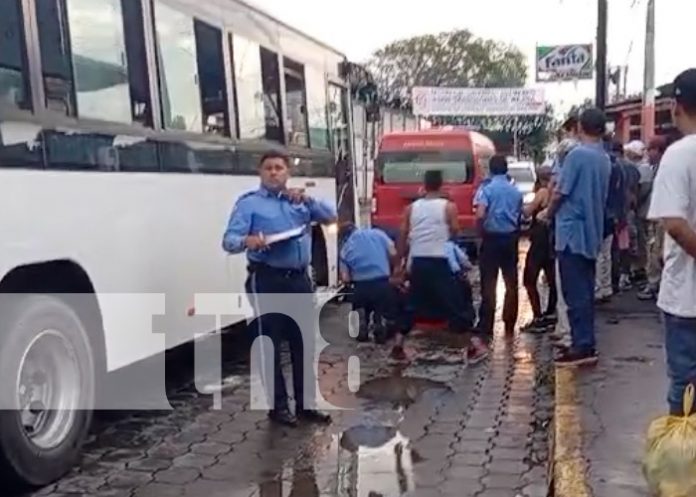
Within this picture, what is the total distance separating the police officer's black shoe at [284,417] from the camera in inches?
284

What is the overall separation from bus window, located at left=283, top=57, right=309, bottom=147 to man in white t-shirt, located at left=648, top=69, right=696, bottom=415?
667 cm

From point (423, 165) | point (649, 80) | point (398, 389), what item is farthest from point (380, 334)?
point (649, 80)

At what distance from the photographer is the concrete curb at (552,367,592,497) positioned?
206 inches

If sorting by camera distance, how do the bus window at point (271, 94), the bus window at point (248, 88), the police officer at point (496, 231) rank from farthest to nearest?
the police officer at point (496, 231)
the bus window at point (271, 94)
the bus window at point (248, 88)

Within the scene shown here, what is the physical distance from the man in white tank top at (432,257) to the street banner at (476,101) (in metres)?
25.4

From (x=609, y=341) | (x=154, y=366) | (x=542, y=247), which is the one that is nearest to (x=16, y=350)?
(x=154, y=366)

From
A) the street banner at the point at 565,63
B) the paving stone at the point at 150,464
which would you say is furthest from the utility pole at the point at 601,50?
the paving stone at the point at 150,464

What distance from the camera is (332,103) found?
1348cm

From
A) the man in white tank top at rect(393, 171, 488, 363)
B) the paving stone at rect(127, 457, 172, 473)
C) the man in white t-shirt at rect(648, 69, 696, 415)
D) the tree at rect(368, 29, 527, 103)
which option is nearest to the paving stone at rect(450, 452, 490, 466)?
the paving stone at rect(127, 457, 172, 473)

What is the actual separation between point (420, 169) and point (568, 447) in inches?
501

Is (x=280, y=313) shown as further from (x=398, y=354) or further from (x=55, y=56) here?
(x=398, y=354)

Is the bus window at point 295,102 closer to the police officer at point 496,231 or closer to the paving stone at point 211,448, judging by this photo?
the police officer at point 496,231

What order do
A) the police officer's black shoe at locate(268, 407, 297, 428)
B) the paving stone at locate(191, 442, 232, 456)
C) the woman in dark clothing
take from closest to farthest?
the paving stone at locate(191, 442, 232, 456)
the police officer's black shoe at locate(268, 407, 297, 428)
the woman in dark clothing

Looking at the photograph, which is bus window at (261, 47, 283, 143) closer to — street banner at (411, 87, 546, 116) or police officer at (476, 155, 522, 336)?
police officer at (476, 155, 522, 336)
